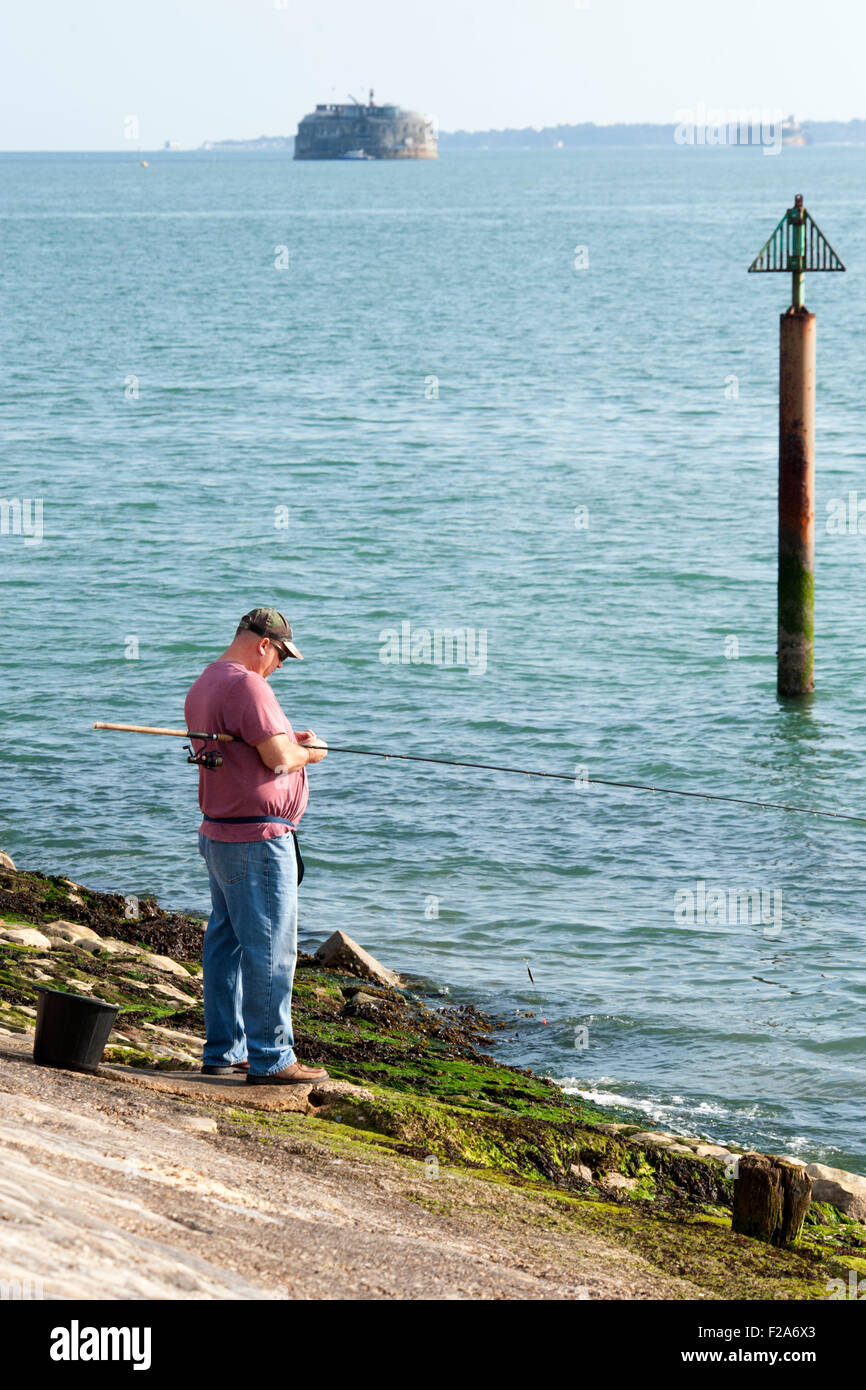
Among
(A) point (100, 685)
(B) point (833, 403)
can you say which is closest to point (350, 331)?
(B) point (833, 403)

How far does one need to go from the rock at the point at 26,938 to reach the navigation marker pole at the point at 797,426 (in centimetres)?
948

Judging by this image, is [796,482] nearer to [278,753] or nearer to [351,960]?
[351,960]

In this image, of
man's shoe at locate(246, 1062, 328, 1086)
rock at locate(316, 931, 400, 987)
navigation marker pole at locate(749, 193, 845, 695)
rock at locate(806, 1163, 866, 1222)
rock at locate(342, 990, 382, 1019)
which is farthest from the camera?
navigation marker pole at locate(749, 193, 845, 695)

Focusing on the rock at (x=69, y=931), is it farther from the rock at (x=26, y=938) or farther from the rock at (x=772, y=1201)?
the rock at (x=772, y=1201)

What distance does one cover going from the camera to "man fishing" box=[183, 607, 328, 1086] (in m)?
6.24

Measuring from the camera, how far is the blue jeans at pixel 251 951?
6371mm

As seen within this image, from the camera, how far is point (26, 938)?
30.5 ft

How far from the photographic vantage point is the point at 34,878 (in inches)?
446

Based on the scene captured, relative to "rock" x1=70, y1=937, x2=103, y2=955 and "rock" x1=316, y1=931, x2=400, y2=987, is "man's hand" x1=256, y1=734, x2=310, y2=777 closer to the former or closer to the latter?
"rock" x1=70, y1=937, x2=103, y2=955

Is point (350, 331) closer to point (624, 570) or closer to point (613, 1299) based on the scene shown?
point (624, 570)

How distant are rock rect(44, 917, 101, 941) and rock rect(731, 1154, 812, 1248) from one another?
477cm

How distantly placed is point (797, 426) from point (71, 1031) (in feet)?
38.8

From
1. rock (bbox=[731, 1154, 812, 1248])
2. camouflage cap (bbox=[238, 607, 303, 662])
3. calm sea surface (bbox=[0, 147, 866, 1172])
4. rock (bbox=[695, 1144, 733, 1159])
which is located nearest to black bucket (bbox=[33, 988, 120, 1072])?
camouflage cap (bbox=[238, 607, 303, 662])

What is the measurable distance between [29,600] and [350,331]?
1270 inches
